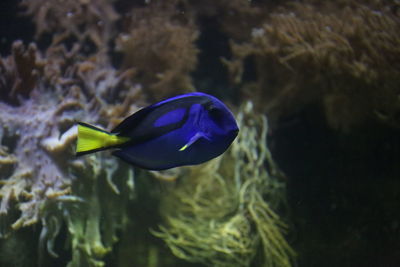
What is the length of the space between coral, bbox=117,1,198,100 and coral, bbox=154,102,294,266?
3.08ft

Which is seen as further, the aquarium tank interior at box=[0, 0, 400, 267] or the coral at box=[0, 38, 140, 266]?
the aquarium tank interior at box=[0, 0, 400, 267]

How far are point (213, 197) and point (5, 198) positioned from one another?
1.89 metres

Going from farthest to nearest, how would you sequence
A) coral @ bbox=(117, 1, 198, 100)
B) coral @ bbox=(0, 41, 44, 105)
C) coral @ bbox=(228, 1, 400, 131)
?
coral @ bbox=(117, 1, 198, 100), coral @ bbox=(0, 41, 44, 105), coral @ bbox=(228, 1, 400, 131)

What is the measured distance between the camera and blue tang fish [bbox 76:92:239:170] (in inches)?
46.3

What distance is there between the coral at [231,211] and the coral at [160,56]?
36.9 inches

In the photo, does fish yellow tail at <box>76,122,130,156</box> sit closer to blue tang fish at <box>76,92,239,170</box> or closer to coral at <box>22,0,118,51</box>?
blue tang fish at <box>76,92,239,170</box>

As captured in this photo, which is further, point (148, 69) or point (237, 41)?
point (237, 41)

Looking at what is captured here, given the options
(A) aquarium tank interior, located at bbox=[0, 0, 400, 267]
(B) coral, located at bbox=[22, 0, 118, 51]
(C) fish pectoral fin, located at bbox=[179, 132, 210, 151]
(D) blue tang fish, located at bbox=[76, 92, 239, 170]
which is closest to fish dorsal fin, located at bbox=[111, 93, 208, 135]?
(D) blue tang fish, located at bbox=[76, 92, 239, 170]

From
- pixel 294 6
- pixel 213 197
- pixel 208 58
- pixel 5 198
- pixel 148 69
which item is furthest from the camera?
pixel 208 58

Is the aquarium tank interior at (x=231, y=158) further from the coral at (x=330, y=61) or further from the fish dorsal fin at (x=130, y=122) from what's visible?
the fish dorsal fin at (x=130, y=122)

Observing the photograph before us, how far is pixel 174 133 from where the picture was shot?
1201 mm

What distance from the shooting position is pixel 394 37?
3.01 m

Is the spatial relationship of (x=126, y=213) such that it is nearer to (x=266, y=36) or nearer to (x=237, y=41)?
(x=266, y=36)

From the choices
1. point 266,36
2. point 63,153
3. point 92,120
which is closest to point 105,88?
point 92,120
